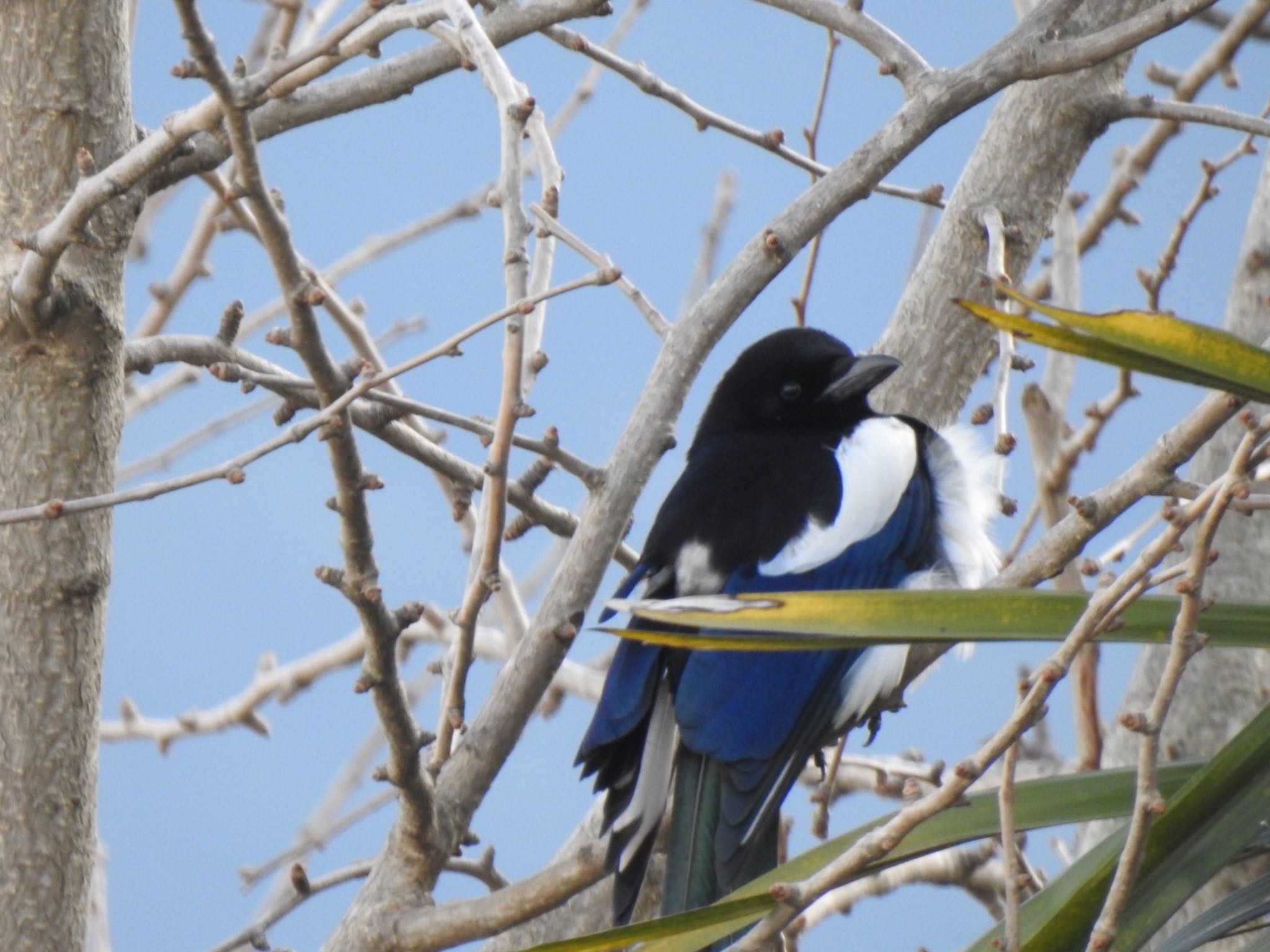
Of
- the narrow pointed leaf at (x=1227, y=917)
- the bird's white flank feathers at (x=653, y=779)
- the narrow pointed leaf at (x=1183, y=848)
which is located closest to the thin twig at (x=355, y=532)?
the bird's white flank feathers at (x=653, y=779)

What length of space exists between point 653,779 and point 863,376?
0.73 meters

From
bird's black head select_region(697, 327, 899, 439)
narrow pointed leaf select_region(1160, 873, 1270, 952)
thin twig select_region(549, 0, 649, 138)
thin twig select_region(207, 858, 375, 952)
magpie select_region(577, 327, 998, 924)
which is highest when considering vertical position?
thin twig select_region(549, 0, 649, 138)

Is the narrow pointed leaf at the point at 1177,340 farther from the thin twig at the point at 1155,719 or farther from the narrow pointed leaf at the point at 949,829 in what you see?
the narrow pointed leaf at the point at 949,829

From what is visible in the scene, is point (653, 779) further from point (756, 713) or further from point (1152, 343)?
point (1152, 343)

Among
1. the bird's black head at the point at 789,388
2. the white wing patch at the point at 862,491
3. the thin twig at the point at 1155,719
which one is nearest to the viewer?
the thin twig at the point at 1155,719

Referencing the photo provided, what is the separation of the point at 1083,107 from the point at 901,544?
71cm

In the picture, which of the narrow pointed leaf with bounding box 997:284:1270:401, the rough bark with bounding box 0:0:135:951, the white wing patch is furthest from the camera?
the white wing patch

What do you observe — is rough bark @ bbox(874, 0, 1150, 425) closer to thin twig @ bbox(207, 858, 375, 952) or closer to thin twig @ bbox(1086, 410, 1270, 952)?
thin twig @ bbox(207, 858, 375, 952)

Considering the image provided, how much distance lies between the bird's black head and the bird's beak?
0.06ft

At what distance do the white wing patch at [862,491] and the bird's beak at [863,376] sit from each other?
5cm

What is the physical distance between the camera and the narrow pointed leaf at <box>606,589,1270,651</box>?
1164 mm

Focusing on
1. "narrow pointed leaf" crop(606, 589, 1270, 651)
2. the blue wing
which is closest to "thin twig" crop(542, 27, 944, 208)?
the blue wing

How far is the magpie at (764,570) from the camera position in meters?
1.72

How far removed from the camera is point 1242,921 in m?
1.27
